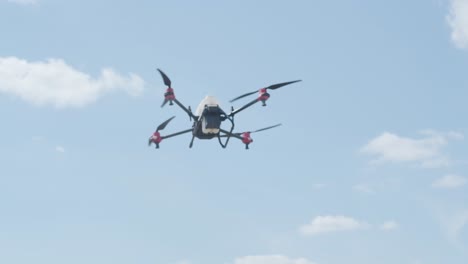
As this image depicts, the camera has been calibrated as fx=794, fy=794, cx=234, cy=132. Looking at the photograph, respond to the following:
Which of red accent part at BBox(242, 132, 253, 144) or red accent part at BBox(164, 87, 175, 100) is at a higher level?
red accent part at BBox(164, 87, 175, 100)

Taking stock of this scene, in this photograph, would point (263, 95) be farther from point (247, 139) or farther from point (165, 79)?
point (165, 79)

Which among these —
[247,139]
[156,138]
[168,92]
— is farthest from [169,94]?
[247,139]

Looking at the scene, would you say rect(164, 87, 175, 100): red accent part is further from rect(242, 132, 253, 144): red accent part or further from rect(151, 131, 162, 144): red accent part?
rect(242, 132, 253, 144): red accent part

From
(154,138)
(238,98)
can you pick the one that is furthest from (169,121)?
(238,98)

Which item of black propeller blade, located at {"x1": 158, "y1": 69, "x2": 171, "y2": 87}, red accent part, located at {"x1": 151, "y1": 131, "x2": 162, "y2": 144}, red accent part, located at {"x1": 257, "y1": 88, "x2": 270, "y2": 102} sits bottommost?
red accent part, located at {"x1": 151, "y1": 131, "x2": 162, "y2": 144}

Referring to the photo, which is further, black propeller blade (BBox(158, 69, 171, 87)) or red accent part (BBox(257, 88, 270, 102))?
red accent part (BBox(257, 88, 270, 102))

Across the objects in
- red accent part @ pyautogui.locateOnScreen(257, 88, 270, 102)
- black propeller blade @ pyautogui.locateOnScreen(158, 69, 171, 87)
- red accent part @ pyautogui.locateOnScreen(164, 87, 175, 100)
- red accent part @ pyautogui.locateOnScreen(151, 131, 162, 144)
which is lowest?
red accent part @ pyautogui.locateOnScreen(151, 131, 162, 144)

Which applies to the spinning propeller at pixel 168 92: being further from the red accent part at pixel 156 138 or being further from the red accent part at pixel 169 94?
the red accent part at pixel 156 138

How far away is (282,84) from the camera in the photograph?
4355 inches

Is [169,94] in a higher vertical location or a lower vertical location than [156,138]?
higher

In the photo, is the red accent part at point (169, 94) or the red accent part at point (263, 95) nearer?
the red accent part at point (169, 94)

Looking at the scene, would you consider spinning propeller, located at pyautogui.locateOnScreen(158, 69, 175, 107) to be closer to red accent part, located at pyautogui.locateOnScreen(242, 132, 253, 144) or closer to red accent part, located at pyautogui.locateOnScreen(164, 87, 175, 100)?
red accent part, located at pyautogui.locateOnScreen(164, 87, 175, 100)

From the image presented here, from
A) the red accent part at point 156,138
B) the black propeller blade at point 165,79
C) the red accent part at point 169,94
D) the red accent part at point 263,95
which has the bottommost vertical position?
the red accent part at point 156,138

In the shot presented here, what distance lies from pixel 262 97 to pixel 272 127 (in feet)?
14.5
